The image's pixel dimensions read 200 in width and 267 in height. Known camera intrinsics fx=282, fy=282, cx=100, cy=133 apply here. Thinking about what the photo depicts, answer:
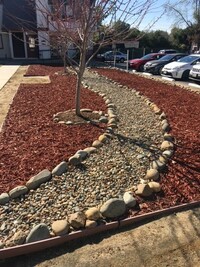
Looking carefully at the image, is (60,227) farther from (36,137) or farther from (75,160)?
(36,137)

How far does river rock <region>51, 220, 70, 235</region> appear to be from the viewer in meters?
3.05

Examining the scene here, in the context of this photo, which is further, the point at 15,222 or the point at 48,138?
the point at 48,138

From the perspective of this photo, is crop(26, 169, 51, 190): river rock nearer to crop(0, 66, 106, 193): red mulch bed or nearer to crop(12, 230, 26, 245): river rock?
crop(0, 66, 106, 193): red mulch bed

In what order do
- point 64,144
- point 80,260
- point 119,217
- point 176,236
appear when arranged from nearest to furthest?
point 80,260, point 176,236, point 119,217, point 64,144

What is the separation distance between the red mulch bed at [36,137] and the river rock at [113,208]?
130 centimetres

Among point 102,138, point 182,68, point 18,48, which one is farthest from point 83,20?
point 18,48

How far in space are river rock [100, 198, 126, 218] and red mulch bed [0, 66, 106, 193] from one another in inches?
51.0

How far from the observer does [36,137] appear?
5.56 meters

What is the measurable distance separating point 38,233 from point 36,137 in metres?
2.80

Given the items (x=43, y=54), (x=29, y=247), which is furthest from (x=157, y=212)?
(x=43, y=54)

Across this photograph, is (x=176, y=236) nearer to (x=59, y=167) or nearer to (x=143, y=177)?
(x=143, y=177)

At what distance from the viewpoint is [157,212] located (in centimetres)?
344

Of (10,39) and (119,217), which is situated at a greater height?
(10,39)

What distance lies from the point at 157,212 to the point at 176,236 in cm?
42
